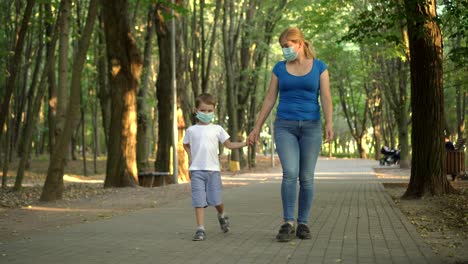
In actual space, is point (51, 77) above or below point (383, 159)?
above

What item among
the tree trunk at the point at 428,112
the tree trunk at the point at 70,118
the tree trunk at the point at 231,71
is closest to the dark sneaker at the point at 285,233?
the tree trunk at the point at 428,112

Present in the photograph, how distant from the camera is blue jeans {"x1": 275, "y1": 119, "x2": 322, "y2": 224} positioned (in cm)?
805

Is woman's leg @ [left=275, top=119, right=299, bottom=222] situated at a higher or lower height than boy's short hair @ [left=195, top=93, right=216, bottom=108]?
lower

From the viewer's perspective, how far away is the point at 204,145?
8.52m

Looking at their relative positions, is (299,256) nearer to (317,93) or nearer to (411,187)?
(317,93)

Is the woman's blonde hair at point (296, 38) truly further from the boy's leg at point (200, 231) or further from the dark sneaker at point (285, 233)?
the boy's leg at point (200, 231)

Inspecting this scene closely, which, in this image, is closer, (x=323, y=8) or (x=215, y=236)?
(x=215, y=236)

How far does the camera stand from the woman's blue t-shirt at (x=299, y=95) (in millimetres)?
7992

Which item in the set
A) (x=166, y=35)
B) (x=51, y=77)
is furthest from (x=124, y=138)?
(x=51, y=77)

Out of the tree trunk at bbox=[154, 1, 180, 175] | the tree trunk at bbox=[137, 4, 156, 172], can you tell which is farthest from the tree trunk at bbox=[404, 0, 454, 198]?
the tree trunk at bbox=[137, 4, 156, 172]

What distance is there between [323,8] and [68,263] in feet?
83.3

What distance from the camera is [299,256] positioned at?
6.91 metres

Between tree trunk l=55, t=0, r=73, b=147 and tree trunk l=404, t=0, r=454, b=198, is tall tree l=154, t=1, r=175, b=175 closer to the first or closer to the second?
tree trunk l=55, t=0, r=73, b=147

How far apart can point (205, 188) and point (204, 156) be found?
36 cm
